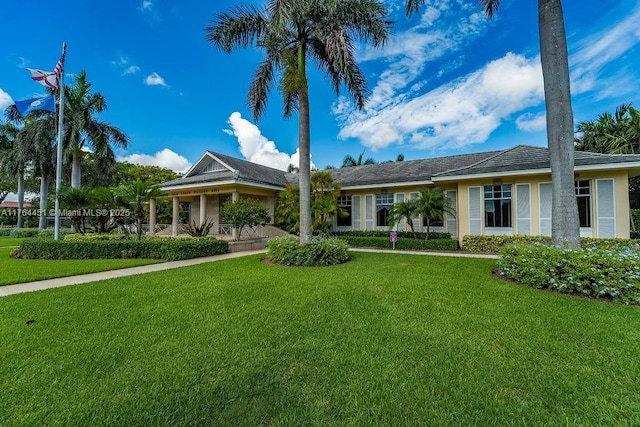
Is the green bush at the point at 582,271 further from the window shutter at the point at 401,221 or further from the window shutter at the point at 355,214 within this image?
the window shutter at the point at 355,214

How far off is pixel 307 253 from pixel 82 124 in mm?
21863

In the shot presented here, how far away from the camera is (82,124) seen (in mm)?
19891

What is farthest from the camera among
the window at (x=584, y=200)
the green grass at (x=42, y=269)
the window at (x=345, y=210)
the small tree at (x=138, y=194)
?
the window at (x=345, y=210)

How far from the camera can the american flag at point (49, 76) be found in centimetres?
1205

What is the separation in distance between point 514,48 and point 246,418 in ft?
53.6

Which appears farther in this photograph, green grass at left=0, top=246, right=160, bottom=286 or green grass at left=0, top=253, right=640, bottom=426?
green grass at left=0, top=246, right=160, bottom=286

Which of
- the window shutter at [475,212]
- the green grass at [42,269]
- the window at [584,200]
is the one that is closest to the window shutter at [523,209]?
the window shutter at [475,212]

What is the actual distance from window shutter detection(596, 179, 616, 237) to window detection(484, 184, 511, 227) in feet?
10.0

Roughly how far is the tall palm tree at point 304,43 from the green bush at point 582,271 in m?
6.50

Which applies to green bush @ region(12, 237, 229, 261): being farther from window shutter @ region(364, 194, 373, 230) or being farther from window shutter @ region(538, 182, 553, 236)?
window shutter @ region(538, 182, 553, 236)

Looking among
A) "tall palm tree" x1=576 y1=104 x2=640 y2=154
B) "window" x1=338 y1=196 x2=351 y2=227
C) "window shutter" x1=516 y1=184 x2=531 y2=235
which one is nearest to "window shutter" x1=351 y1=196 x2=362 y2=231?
"window" x1=338 y1=196 x2=351 y2=227

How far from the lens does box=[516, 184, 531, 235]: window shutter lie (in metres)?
12.1

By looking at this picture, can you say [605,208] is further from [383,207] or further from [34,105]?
[34,105]

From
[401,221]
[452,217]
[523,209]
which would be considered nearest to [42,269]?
[401,221]
